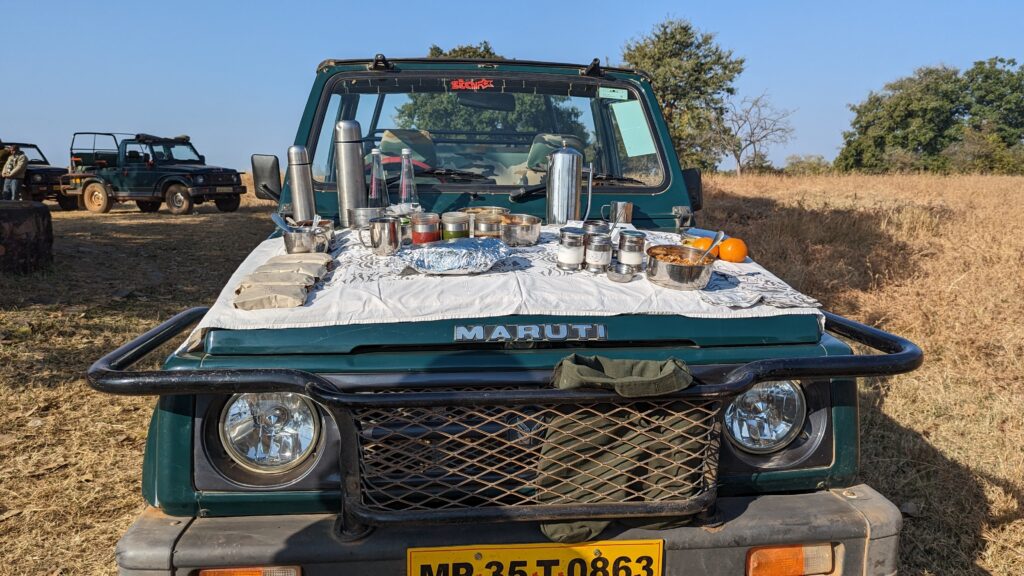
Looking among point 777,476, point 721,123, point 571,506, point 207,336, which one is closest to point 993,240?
point 777,476

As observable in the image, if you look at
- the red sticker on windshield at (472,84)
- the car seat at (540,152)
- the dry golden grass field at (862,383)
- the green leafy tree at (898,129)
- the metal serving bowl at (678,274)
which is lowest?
the dry golden grass field at (862,383)

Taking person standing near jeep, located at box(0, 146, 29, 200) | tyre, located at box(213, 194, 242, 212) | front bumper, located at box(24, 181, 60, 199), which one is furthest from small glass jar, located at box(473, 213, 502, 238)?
front bumper, located at box(24, 181, 60, 199)

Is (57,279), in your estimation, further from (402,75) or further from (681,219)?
(681,219)

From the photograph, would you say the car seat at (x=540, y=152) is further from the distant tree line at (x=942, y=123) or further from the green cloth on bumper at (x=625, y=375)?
the distant tree line at (x=942, y=123)

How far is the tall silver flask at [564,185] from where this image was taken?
2.70 metres

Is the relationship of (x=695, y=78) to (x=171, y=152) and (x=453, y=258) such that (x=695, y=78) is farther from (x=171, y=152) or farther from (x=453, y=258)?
(x=453, y=258)

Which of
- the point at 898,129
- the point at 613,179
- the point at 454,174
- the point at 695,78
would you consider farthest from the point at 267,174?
the point at 898,129

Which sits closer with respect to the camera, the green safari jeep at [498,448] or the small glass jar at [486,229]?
the green safari jeep at [498,448]

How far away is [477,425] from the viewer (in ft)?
4.95

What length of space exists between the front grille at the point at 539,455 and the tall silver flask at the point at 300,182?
4.73ft

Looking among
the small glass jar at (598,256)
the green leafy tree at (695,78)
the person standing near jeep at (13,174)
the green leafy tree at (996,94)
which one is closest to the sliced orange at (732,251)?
the small glass jar at (598,256)

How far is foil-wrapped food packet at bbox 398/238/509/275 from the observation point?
2.01m

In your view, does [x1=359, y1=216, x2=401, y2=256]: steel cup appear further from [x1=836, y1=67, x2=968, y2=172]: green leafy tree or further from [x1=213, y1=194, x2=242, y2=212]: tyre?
[x1=836, y1=67, x2=968, y2=172]: green leafy tree

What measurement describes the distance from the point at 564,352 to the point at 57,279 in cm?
710
